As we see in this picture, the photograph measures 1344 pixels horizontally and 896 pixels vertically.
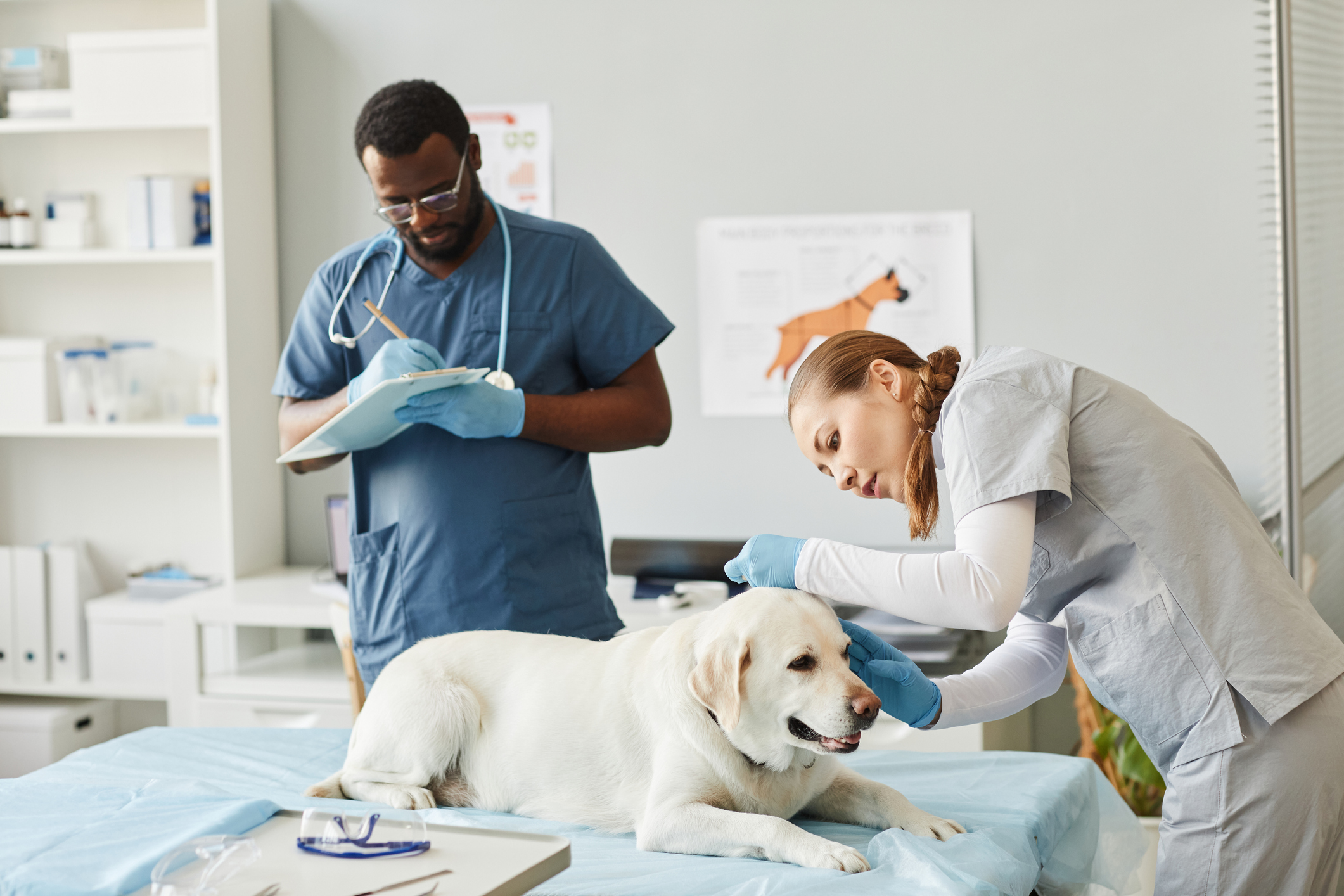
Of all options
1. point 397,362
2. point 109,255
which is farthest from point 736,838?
point 109,255

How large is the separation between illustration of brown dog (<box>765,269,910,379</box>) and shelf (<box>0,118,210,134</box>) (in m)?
1.55

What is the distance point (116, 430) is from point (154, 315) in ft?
1.31

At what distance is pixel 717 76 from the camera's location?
2793 mm

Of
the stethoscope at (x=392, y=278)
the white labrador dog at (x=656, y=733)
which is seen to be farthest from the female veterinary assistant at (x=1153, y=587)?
the stethoscope at (x=392, y=278)

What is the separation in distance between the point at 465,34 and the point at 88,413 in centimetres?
141

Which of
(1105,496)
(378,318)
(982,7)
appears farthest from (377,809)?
(982,7)

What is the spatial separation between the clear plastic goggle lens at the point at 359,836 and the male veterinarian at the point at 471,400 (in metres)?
0.66

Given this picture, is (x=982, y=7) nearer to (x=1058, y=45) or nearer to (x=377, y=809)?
(x=1058, y=45)

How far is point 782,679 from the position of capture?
1104mm

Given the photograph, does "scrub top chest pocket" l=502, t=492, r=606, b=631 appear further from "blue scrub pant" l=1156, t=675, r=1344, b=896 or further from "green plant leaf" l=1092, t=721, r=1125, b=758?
"green plant leaf" l=1092, t=721, r=1125, b=758

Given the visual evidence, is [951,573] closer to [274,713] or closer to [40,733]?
[274,713]

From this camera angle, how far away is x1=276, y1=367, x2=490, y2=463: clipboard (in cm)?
142

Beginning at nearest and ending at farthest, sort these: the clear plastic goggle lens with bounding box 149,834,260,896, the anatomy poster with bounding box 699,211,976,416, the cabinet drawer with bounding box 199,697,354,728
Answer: the clear plastic goggle lens with bounding box 149,834,260,896, the cabinet drawer with bounding box 199,697,354,728, the anatomy poster with bounding box 699,211,976,416

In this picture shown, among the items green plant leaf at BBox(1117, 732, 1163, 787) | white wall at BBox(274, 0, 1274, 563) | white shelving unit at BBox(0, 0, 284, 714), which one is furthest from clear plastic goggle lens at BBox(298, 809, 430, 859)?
white shelving unit at BBox(0, 0, 284, 714)
